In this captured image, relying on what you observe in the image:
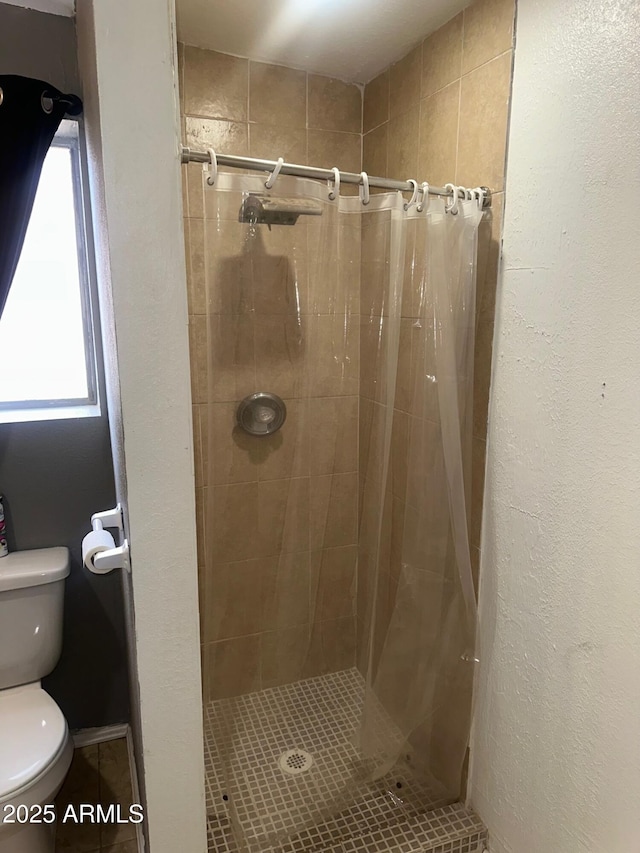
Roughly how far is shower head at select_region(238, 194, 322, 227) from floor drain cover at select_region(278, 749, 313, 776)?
1570 millimetres

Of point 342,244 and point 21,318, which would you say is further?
point 21,318

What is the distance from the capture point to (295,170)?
1282mm

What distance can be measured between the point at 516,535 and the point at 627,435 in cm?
42

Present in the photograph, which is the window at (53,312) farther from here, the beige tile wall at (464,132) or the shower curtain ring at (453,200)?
the shower curtain ring at (453,200)

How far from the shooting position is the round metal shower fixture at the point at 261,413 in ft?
4.80

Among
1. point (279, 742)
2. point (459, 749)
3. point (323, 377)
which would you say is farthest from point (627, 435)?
point (279, 742)

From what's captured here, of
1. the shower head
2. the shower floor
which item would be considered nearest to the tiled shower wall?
the shower floor

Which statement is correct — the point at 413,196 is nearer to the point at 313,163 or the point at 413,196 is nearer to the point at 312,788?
the point at 313,163

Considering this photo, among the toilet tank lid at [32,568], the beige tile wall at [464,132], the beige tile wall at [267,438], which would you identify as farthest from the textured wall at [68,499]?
the beige tile wall at [464,132]

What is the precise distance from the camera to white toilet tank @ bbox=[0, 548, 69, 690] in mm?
1676

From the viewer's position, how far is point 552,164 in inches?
47.7

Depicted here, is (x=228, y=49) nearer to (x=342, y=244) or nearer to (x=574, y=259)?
(x=342, y=244)

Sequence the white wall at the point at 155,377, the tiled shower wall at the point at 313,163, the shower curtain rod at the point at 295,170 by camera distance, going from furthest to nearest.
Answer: the tiled shower wall at the point at 313,163
the shower curtain rod at the point at 295,170
the white wall at the point at 155,377

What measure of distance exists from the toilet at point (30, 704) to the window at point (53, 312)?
1.66 feet
